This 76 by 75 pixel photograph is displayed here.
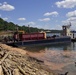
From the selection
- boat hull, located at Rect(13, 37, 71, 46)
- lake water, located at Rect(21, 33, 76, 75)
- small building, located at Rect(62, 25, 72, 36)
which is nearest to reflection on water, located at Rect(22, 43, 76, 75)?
lake water, located at Rect(21, 33, 76, 75)

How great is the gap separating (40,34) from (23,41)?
8076 millimetres

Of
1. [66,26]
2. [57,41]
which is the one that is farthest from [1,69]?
[66,26]

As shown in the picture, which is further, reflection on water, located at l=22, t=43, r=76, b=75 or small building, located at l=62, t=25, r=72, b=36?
small building, located at l=62, t=25, r=72, b=36

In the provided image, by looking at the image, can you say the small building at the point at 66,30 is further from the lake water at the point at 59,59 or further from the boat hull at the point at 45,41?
the lake water at the point at 59,59

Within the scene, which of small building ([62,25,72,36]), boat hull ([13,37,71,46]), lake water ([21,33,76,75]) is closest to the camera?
lake water ([21,33,76,75])

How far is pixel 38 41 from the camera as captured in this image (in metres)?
60.9

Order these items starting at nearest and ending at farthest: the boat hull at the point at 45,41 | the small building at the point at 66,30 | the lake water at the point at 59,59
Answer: the lake water at the point at 59,59
the boat hull at the point at 45,41
the small building at the point at 66,30

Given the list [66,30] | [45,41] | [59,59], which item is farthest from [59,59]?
[66,30]

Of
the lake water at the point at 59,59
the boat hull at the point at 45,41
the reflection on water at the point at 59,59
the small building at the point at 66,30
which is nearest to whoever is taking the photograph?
the lake water at the point at 59,59

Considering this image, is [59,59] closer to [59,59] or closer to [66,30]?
[59,59]

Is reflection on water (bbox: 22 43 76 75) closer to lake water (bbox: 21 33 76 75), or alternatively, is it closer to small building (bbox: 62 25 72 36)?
lake water (bbox: 21 33 76 75)

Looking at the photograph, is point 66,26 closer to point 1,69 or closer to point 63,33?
point 63,33

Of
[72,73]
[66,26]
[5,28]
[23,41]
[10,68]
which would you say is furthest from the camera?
[5,28]

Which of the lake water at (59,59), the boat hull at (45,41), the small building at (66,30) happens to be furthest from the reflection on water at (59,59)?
the small building at (66,30)
